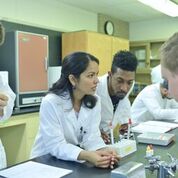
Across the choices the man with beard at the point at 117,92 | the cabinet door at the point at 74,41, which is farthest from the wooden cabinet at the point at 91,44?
the man with beard at the point at 117,92

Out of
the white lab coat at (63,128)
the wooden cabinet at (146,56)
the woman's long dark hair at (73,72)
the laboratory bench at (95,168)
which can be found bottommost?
the laboratory bench at (95,168)

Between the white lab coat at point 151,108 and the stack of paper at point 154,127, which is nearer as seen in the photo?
the stack of paper at point 154,127

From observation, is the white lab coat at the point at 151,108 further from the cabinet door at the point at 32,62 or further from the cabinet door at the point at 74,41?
the cabinet door at the point at 74,41

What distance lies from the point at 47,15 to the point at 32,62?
109cm

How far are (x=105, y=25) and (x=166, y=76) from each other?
4.35 m

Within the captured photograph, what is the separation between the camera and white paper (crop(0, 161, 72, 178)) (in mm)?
1207

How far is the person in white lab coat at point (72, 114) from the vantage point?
1.50 metres

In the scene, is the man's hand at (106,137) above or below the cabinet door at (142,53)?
below

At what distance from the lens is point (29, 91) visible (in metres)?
3.18

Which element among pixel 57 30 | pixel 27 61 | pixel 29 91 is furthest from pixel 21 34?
pixel 57 30

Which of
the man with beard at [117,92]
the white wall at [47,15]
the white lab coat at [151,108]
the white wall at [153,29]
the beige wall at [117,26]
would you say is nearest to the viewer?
the man with beard at [117,92]

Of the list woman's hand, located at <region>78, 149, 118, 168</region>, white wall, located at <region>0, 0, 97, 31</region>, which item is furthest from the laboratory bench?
white wall, located at <region>0, 0, 97, 31</region>

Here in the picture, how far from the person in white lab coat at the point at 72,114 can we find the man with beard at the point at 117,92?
24 centimetres

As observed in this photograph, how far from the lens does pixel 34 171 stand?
1.25m
